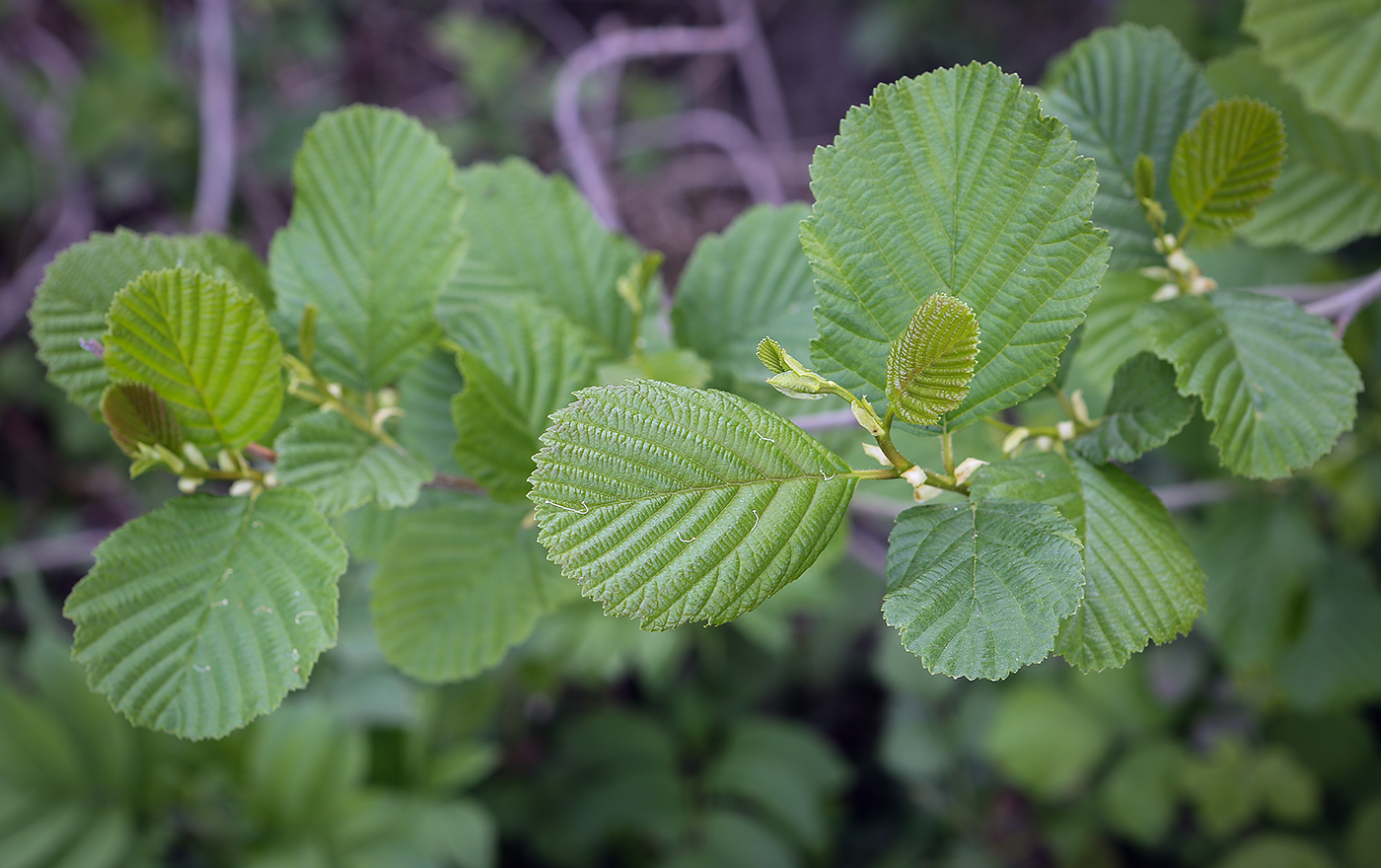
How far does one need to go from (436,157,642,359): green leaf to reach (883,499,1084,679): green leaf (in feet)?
1.85

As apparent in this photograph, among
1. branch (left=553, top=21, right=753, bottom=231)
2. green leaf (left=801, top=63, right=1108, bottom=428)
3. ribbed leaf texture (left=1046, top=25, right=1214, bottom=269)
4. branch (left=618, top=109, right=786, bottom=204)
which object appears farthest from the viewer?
branch (left=618, top=109, right=786, bottom=204)

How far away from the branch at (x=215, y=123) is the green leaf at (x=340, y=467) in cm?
253

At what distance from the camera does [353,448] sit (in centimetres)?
88

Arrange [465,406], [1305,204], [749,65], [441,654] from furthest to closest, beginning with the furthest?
[749,65] → [1305,204] → [441,654] → [465,406]

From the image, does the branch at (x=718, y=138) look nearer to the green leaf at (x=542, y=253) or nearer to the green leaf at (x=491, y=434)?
the green leaf at (x=542, y=253)

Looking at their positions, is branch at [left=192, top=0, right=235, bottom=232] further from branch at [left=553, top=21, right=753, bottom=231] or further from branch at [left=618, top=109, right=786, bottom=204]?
branch at [left=618, top=109, right=786, bottom=204]

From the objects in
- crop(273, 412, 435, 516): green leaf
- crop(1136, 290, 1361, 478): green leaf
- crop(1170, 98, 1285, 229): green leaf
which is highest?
crop(1170, 98, 1285, 229): green leaf

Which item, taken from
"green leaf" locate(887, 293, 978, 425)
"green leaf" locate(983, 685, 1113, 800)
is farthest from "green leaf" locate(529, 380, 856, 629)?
"green leaf" locate(983, 685, 1113, 800)

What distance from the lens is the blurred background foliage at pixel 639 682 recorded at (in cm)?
193

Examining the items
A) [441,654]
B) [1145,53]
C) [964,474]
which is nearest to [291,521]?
[441,654]

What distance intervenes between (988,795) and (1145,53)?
232 centimetres

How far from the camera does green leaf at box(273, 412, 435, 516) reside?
823 mm

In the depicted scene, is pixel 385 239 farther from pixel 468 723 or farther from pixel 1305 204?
pixel 468 723

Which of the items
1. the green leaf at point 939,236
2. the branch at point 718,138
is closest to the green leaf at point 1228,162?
the green leaf at point 939,236
